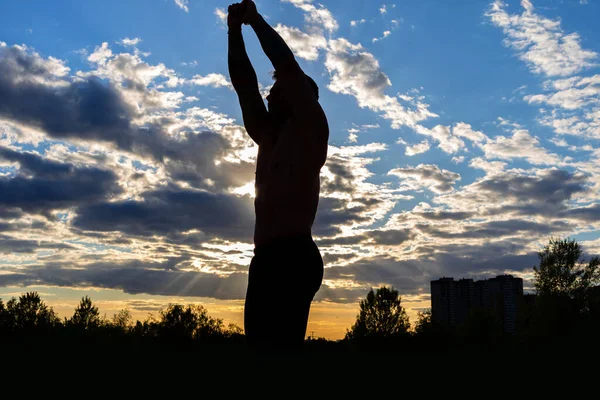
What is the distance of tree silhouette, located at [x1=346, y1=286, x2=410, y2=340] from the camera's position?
70312 millimetres

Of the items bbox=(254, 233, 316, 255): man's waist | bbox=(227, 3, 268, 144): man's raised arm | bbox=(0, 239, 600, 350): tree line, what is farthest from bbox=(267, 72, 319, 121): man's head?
bbox=(0, 239, 600, 350): tree line

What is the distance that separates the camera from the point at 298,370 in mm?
3576

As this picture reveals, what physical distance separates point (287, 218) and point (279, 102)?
1065 mm

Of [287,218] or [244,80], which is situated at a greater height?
[244,80]

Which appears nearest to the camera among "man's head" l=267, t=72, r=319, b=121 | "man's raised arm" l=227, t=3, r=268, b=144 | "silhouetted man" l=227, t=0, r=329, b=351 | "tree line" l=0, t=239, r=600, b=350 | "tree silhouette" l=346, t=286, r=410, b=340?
"silhouetted man" l=227, t=0, r=329, b=351

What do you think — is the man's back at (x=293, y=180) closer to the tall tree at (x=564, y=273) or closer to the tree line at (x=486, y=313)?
the tree line at (x=486, y=313)

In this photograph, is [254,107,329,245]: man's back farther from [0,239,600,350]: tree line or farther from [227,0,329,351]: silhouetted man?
[0,239,600,350]: tree line

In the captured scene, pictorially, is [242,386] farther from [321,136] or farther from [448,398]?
[321,136]

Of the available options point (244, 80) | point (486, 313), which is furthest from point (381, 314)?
point (244, 80)

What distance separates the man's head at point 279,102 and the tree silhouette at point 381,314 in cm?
6766

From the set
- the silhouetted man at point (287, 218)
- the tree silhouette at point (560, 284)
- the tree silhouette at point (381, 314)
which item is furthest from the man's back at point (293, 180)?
the tree silhouette at point (381, 314)

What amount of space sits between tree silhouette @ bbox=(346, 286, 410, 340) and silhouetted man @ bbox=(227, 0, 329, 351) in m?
67.7

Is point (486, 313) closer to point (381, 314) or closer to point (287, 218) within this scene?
point (381, 314)

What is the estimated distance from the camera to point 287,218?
4.11m
